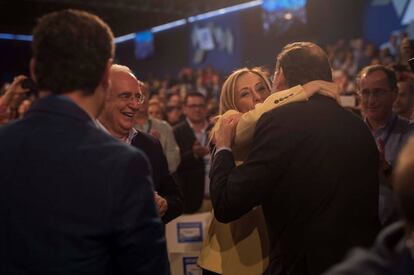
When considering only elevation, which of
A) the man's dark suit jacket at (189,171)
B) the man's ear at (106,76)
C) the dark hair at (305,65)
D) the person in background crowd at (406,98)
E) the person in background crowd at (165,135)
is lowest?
the man's dark suit jacket at (189,171)

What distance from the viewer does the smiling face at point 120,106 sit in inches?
98.5

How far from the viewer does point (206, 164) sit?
576cm

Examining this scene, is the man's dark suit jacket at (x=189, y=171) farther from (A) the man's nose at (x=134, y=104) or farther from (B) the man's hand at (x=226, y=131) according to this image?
(B) the man's hand at (x=226, y=131)

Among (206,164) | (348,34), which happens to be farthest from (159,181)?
(348,34)

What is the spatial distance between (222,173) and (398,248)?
1.20 metres

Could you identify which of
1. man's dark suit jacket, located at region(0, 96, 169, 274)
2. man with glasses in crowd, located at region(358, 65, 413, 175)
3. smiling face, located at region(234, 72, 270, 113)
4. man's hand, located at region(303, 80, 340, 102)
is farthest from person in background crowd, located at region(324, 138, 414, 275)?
man with glasses in crowd, located at region(358, 65, 413, 175)

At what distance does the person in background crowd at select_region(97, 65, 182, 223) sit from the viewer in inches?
98.5

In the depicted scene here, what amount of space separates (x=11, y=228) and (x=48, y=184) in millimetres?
142

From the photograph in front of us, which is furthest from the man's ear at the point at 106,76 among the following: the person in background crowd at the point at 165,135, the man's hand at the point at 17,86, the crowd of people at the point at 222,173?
the person in background crowd at the point at 165,135

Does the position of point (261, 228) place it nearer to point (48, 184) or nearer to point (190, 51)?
point (48, 184)

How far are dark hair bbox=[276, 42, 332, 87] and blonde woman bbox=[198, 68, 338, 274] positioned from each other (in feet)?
0.14

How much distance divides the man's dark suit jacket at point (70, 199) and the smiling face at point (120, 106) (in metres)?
1.05

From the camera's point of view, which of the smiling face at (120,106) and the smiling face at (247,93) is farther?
the smiling face at (247,93)

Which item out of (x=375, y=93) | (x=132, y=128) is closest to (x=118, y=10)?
(x=375, y=93)
